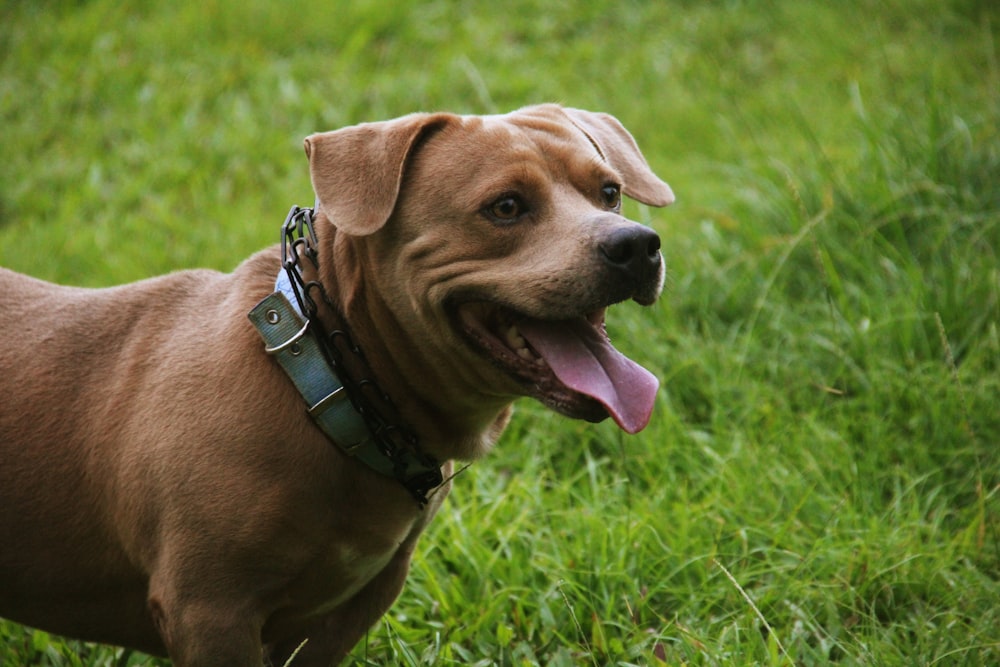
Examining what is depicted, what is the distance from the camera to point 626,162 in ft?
10.9

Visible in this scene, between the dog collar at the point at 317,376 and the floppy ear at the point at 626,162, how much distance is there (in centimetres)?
108

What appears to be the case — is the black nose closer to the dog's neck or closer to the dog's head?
the dog's head

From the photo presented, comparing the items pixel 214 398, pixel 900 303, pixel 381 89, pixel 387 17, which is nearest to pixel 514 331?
pixel 214 398

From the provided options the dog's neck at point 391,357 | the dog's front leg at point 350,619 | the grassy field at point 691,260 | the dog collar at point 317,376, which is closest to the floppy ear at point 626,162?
the grassy field at point 691,260

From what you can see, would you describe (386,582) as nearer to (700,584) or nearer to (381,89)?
(700,584)

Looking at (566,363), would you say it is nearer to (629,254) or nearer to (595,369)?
(595,369)

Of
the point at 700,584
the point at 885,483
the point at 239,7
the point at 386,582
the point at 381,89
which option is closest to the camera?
the point at 386,582

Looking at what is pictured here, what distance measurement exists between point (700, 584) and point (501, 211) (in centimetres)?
150

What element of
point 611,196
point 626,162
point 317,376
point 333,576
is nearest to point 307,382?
point 317,376

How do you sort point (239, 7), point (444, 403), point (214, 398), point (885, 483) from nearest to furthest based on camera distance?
1. point (214, 398)
2. point (444, 403)
3. point (885, 483)
4. point (239, 7)

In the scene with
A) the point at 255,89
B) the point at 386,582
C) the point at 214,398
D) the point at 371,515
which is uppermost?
the point at 214,398

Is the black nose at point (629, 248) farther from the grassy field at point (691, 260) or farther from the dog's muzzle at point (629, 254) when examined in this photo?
the grassy field at point (691, 260)

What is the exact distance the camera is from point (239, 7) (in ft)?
26.7

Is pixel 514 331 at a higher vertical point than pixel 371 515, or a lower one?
higher
